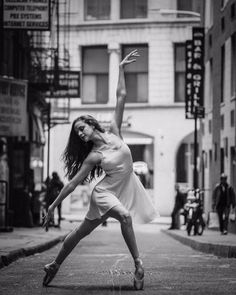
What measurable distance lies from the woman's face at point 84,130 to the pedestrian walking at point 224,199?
15529mm

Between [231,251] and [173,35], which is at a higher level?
[173,35]

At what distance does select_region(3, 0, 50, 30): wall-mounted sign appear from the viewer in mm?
18969

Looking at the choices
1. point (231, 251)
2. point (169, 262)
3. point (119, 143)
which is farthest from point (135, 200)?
point (231, 251)

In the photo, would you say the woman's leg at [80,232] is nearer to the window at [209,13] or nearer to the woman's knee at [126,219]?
the woman's knee at [126,219]

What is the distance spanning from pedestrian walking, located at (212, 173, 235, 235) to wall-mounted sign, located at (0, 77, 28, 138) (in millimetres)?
6317

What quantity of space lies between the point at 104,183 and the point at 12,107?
1178 cm

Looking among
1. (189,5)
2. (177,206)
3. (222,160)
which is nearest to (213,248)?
(222,160)

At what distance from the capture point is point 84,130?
29.7 feet

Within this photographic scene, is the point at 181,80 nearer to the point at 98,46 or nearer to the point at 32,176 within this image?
the point at 98,46

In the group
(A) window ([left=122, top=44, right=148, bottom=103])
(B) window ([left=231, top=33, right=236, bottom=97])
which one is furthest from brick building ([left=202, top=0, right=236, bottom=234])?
(A) window ([left=122, top=44, right=148, bottom=103])

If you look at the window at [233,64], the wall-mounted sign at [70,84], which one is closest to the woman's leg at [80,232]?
the window at [233,64]

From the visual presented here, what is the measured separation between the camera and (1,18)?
804 inches

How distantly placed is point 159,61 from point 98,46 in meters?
3.31

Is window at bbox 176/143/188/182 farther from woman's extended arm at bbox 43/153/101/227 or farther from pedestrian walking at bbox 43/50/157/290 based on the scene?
woman's extended arm at bbox 43/153/101/227
